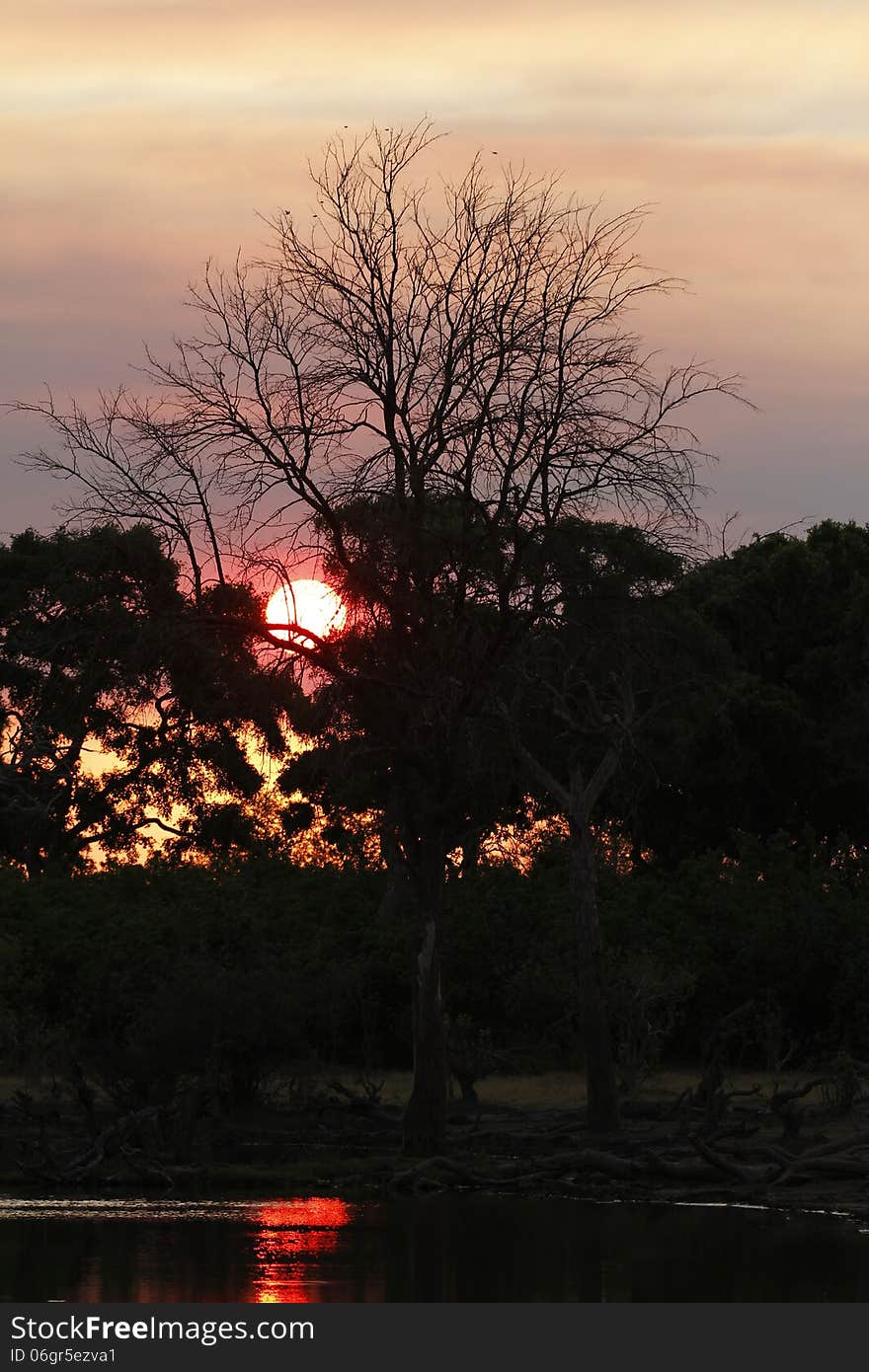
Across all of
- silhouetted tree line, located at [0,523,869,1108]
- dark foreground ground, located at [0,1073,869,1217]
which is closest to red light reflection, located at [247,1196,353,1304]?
dark foreground ground, located at [0,1073,869,1217]

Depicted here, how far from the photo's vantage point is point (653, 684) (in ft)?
97.2

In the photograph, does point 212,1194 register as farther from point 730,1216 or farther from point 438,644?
point 438,644

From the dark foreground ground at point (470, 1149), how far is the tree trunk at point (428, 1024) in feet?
1.36

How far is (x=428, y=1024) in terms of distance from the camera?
25781 mm

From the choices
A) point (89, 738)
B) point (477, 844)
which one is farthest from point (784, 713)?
point (89, 738)

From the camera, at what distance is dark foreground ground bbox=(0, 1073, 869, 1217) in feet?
71.3

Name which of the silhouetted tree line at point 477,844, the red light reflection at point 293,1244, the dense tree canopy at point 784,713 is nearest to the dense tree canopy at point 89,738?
the silhouetted tree line at point 477,844

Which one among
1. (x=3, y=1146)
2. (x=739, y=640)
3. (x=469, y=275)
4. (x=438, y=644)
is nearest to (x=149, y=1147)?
(x=3, y=1146)

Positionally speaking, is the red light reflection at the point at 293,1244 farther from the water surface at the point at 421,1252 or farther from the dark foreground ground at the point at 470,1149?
the dark foreground ground at the point at 470,1149

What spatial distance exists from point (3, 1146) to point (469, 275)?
44.2 feet

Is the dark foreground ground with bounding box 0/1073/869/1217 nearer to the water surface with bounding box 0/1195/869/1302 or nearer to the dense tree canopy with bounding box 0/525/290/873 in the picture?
the water surface with bounding box 0/1195/869/1302

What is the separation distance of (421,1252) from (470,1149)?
30.5 feet

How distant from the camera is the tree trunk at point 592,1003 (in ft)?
89.8

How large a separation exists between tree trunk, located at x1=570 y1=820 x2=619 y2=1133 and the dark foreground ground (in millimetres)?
457
